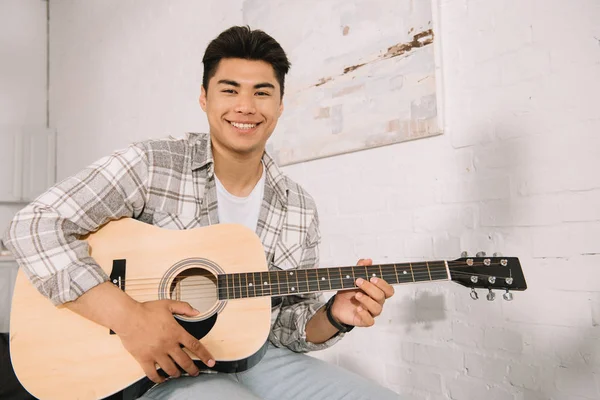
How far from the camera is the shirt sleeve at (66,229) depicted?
1.15 metres

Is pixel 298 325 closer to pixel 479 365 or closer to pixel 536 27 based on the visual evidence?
pixel 479 365

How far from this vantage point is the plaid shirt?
1.17 meters

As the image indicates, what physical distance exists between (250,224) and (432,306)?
2.50 feet

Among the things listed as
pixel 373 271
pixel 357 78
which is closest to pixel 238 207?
pixel 373 271

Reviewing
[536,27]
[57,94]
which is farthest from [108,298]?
[57,94]

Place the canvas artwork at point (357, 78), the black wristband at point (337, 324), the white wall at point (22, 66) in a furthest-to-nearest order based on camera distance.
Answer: the white wall at point (22, 66) → the canvas artwork at point (357, 78) → the black wristband at point (337, 324)

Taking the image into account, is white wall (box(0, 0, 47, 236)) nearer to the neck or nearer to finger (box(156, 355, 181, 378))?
the neck

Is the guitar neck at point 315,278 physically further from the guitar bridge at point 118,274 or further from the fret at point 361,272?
the guitar bridge at point 118,274

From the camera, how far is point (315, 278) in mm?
1262

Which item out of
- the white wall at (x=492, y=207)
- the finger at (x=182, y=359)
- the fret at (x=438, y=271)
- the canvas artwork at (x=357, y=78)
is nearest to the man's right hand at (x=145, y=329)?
the finger at (x=182, y=359)

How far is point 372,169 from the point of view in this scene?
6.56ft

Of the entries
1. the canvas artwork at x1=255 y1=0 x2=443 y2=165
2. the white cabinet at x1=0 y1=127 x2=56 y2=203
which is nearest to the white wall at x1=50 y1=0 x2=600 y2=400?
the canvas artwork at x1=255 y1=0 x2=443 y2=165

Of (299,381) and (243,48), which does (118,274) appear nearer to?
(299,381)

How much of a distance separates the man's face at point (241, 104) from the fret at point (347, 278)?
1.54ft
